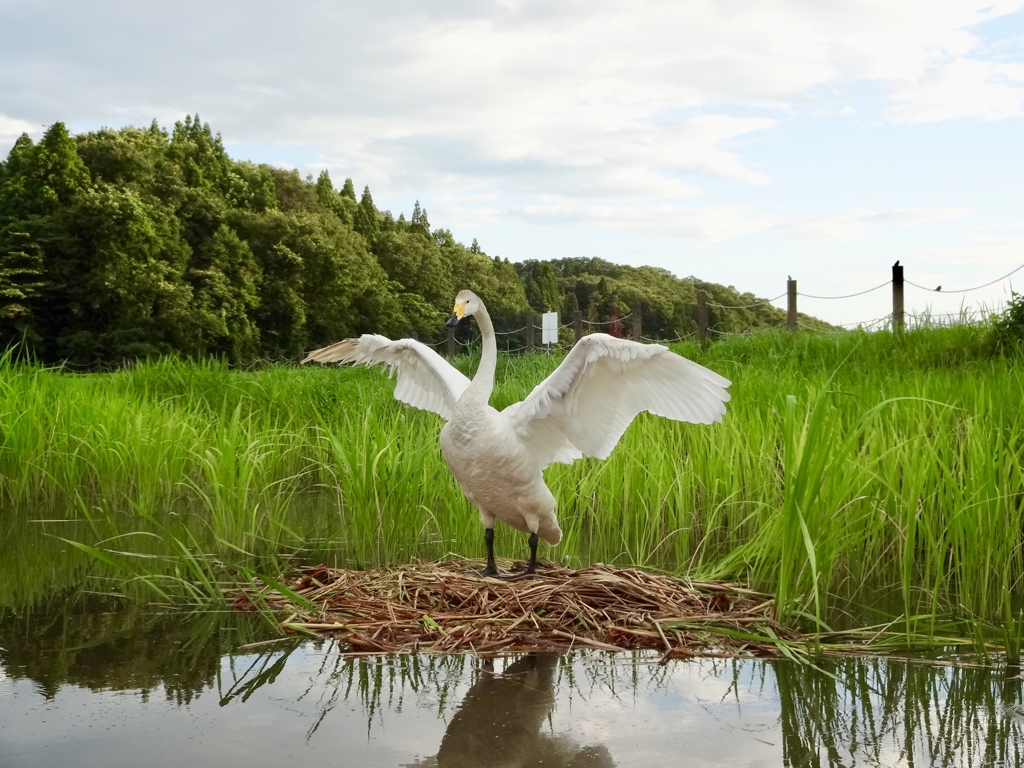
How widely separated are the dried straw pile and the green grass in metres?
0.31

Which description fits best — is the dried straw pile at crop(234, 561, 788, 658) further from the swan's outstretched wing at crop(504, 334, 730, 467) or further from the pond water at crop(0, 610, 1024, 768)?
the swan's outstretched wing at crop(504, 334, 730, 467)

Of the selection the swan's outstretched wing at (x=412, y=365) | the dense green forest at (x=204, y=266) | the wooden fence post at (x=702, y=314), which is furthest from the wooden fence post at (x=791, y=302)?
the swan's outstretched wing at (x=412, y=365)

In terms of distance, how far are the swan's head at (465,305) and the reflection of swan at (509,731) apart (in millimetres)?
1727

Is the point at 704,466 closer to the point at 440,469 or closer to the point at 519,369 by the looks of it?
the point at 440,469

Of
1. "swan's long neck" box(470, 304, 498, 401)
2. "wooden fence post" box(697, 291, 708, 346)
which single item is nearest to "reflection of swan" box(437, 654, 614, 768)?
"swan's long neck" box(470, 304, 498, 401)

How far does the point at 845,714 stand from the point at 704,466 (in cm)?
294

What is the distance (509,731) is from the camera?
9.22 feet

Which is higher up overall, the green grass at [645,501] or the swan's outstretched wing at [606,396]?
the swan's outstretched wing at [606,396]

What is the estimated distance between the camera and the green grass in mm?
4090

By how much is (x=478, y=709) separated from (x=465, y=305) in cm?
206

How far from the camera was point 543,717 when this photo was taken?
292cm

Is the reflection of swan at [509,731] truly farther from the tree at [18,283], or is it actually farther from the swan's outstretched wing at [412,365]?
the tree at [18,283]

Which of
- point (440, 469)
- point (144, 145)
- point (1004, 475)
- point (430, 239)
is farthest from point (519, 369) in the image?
point (430, 239)

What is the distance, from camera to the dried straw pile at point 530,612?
3.66 meters
